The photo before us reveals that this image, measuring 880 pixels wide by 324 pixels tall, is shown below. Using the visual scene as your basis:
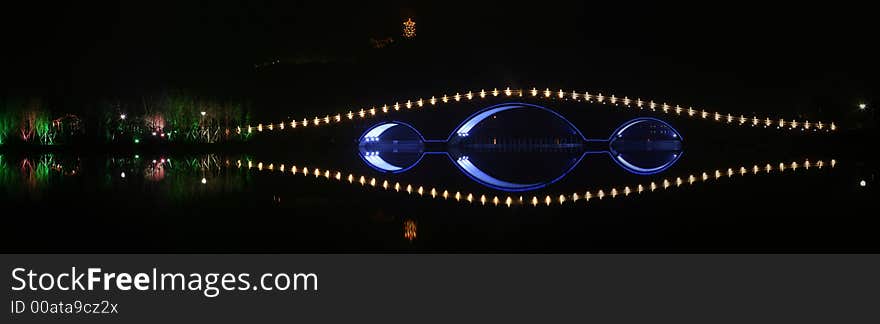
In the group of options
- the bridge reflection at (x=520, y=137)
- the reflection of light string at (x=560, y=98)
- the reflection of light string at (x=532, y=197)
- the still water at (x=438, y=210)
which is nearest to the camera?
the still water at (x=438, y=210)

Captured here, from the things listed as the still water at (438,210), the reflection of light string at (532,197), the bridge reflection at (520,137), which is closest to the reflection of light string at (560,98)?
the bridge reflection at (520,137)

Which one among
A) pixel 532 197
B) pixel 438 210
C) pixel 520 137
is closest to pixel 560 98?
pixel 520 137

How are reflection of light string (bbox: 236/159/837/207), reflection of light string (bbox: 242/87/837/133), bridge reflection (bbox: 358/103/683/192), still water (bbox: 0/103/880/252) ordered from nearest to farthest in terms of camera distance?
still water (bbox: 0/103/880/252) < reflection of light string (bbox: 236/159/837/207) < reflection of light string (bbox: 242/87/837/133) < bridge reflection (bbox: 358/103/683/192)

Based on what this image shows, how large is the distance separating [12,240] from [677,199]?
8.11 meters

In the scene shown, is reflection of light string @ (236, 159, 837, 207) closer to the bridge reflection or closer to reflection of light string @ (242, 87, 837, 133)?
the bridge reflection

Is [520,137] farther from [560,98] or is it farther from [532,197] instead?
[532,197]

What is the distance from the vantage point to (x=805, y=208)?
10.1 m

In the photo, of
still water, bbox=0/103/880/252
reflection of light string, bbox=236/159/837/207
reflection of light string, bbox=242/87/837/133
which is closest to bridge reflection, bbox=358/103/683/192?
reflection of light string, bbox=242/87/837/133

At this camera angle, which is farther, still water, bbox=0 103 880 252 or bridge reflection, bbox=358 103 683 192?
bridge reflection, bbox=358 103 683 192

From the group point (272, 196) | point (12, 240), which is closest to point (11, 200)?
point (272, 196)

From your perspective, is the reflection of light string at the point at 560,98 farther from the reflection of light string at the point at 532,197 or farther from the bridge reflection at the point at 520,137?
the reflection of light string at the point at 532,197

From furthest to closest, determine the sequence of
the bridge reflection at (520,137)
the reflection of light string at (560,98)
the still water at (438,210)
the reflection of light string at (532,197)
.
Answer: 1. the bridge reflection at (520,137)
2. the reflection of light string at (560,98)
3. the reflection of light string at (532,197)
4. the still water at (438,210)

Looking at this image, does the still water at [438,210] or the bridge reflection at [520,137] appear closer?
the still water at [438,210]
